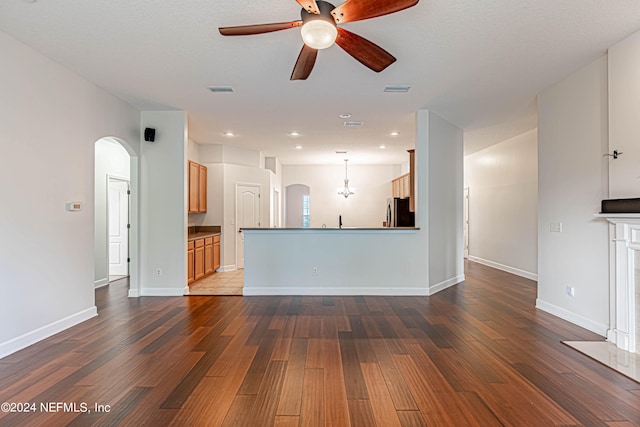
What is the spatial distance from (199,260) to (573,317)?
227 inches

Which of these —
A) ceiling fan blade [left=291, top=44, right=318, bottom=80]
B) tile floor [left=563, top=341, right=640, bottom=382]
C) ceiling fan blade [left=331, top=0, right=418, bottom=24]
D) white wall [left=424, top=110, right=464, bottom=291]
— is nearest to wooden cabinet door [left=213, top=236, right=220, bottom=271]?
white wall [left=424, top=110, right=464, bottom=291]

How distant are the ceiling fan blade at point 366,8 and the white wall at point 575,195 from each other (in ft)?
9.15

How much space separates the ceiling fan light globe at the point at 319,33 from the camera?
2.25m

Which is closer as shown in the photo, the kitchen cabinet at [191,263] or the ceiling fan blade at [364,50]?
the ceiling fan blade at [364,50]

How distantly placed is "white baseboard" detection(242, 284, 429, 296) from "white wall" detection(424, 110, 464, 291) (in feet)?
1.58

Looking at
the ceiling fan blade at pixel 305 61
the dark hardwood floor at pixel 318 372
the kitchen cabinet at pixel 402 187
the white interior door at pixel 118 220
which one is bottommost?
the dark hardwood floor at pixel 318 372

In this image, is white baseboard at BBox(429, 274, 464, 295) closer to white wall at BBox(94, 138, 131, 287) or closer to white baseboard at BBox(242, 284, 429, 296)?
white baseboard at BBox(242, 284, 429, 296)

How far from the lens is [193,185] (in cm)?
630

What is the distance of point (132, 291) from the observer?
5.04m

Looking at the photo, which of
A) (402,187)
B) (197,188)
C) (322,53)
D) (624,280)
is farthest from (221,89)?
(402,187)

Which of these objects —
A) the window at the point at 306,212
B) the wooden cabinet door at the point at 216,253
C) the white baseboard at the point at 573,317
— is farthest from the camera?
the window at the point at 306,212

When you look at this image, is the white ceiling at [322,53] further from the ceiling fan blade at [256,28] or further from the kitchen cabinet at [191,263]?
the kitchen cabinet at [191,263]

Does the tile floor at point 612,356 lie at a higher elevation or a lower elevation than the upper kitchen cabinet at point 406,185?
lower

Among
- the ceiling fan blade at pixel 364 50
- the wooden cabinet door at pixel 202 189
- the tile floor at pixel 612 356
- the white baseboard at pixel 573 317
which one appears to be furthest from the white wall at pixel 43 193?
the white baseboard at pixel 573 317
